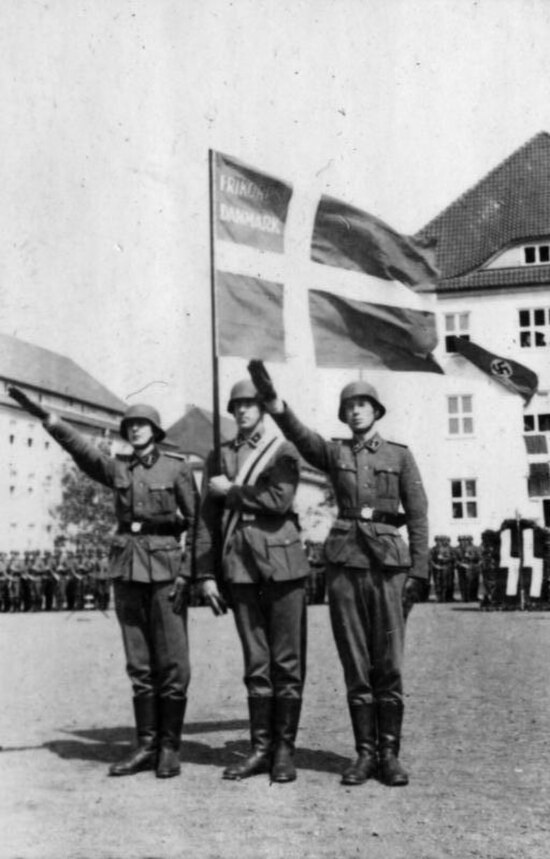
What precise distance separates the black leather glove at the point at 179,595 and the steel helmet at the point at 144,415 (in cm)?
89

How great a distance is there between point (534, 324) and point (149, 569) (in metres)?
27.9

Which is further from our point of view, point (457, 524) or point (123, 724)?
point (457, 524)

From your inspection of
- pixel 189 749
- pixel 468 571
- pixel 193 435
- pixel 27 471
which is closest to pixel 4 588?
pixel 468 571

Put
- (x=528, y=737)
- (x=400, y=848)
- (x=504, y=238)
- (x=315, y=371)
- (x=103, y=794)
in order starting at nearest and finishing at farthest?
(x=400, y=848) < (x=103, y=794) < (x=528, y=737) < (x=315, y=371) < (x=504, y=238)

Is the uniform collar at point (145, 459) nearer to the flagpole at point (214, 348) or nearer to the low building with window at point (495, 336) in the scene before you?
the flagpole at point (214, 348)

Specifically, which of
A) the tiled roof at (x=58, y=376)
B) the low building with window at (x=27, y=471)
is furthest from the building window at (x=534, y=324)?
the tiled roof at (x=58, y=376)

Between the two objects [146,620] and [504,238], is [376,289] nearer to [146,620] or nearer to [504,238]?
[146,620]

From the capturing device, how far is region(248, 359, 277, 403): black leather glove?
5.34 meters

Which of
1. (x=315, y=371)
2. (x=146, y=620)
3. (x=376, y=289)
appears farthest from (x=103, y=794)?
(x=376, y=289)

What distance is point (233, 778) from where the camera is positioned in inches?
222

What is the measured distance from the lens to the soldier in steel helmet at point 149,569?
600cm

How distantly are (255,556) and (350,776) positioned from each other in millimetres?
1250

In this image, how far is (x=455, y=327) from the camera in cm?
3391

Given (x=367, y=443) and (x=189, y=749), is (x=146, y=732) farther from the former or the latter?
(x=367, y=443)
